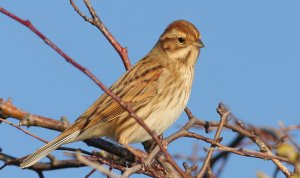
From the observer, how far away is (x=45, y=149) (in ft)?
19.6

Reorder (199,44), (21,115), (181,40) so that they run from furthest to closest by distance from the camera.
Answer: (181,40)
(199,44)
(21,115)

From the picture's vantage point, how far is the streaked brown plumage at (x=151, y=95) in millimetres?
6727

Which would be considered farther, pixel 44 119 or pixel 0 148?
pixel 44 119

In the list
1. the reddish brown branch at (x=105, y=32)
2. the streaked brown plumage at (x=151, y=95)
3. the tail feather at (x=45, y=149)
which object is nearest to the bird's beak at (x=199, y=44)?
the streaked brown plumage at (x=151, y=95)

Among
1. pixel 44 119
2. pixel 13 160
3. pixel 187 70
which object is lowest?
pixel 13 160

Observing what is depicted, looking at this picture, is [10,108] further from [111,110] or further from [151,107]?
[151,107]

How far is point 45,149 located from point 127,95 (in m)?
1.48

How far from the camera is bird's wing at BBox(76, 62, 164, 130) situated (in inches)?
267

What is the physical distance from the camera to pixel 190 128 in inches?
204

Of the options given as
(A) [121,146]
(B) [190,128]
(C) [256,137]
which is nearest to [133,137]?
(A) [121,146]

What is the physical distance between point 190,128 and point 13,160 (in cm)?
161

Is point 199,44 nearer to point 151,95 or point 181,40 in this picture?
point 181,40

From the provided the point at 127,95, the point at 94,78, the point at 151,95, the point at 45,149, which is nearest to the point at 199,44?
the point at 151,95

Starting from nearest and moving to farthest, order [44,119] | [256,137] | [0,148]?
[256,137] → [0,148] → [44,119]
